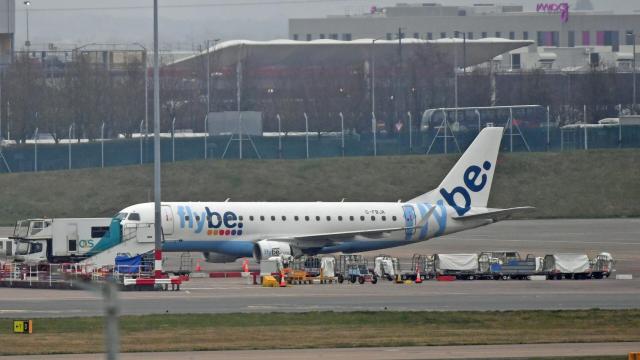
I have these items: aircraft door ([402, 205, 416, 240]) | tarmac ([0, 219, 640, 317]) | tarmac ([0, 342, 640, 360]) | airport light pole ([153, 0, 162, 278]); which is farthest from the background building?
tarmac ([0, 342, 640, 360])

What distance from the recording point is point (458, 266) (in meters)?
59.3

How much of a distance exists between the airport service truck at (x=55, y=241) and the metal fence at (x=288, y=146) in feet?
155

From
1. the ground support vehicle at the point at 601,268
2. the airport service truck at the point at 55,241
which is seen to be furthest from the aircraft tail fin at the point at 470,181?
the airport service truck at the point at 55,241

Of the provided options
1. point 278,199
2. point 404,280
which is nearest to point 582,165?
point 278,199

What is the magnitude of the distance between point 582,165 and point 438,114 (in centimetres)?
2595

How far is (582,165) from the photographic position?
107000 mm

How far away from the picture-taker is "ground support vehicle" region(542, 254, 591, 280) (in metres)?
59.2

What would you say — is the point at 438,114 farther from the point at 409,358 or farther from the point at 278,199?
the point at 409,358

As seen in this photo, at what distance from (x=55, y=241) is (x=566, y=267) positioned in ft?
70.3

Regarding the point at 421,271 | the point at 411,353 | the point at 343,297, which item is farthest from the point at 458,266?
the point at 411,353

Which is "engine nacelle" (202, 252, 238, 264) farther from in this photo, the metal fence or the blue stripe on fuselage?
the metal fence

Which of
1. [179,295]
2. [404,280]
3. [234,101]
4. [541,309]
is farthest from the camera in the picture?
[234,101]

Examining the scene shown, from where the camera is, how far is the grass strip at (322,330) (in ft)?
123

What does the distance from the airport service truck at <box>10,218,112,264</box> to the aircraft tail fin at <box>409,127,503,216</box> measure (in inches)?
674
